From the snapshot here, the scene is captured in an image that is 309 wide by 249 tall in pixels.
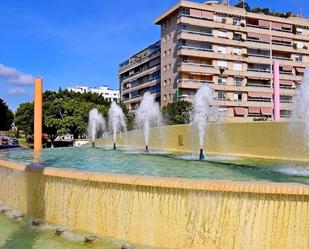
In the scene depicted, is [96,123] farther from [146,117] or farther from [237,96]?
[237,96]

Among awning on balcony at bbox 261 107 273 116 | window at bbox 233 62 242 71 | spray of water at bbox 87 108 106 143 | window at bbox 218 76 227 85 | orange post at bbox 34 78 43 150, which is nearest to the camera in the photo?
orange post at bbox 34 78 43 150

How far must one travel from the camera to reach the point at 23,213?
25.8 ft

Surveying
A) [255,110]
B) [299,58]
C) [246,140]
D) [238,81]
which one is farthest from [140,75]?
[246,140]

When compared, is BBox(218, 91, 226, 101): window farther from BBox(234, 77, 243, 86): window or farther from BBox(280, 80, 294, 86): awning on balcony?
BBox(280, 80, 294, 86): awning on balcony

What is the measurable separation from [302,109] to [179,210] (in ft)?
26.8

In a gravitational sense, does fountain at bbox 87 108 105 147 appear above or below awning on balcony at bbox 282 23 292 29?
below

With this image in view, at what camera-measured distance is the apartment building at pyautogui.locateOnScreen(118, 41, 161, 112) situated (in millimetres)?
61281

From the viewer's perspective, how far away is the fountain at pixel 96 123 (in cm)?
4146

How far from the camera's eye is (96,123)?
43094 millimetres

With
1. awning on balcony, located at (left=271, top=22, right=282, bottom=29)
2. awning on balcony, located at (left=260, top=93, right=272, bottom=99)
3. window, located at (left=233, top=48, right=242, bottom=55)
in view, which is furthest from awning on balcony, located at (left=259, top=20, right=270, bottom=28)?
awning on balcony, located at (left=260, top=93, right=272, bottom=99)

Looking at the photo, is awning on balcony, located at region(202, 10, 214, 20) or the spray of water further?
awning on balcony, located at region(202, 10, 214, 20)

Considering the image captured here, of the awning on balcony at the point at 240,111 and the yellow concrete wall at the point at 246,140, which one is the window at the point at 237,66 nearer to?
the awning on balcony at the point at 240,111

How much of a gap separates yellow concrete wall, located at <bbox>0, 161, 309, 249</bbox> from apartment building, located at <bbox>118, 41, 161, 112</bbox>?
173ft

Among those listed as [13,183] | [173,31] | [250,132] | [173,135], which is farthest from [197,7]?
[13,183]
